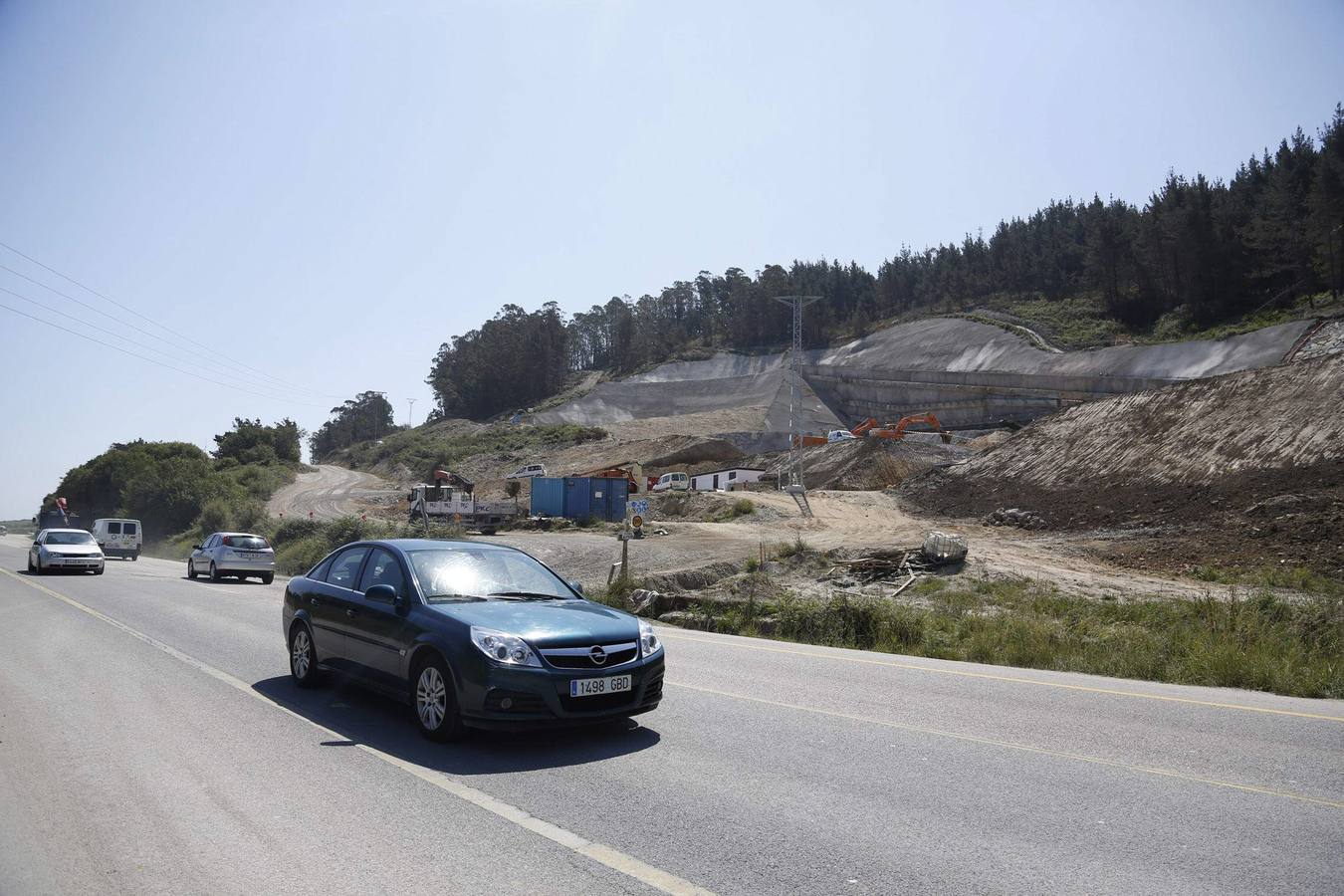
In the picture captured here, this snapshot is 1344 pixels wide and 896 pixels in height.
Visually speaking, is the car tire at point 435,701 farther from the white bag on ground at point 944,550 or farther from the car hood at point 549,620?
the white bag on ground at point 944,550

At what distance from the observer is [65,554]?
28.3 m

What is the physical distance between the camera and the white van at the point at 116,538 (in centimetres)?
4178

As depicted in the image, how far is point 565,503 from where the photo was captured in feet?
148

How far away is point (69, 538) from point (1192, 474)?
37.8m

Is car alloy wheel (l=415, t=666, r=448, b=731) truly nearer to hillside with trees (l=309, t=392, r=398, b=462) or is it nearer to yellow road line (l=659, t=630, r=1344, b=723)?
yellow road line (l=659, t=630, r=1344, b=723)

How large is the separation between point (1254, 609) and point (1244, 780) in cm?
881

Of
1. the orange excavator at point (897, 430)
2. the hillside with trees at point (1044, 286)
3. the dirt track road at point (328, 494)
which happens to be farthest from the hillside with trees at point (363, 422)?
the orange excavator at point (897, 430)

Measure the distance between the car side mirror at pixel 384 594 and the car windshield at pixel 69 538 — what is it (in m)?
26.6

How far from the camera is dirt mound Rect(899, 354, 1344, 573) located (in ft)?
86.6

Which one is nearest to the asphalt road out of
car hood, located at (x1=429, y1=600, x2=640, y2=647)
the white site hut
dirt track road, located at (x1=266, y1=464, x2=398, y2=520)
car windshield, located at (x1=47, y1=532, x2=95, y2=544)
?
car hood, located at (x1=429, y1=600, x2=640, y2=647)

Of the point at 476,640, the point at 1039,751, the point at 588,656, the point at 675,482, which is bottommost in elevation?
Answer: the point at 1039,751

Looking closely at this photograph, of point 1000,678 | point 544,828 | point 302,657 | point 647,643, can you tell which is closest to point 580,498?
Answer: point 1000,678

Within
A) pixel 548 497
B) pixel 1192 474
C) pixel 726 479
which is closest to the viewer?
pixel 1192 474

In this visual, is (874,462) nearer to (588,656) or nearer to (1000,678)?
(1000,678)
